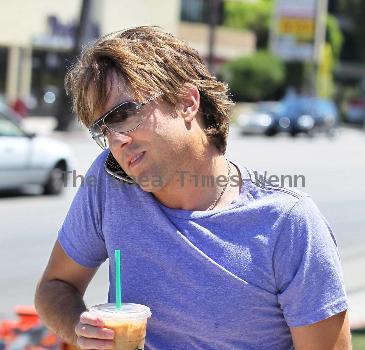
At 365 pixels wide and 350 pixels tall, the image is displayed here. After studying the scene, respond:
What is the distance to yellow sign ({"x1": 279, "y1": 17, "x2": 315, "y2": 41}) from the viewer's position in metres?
54.3

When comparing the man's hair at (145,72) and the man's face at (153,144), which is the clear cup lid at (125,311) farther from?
the man's hair at (145,72)

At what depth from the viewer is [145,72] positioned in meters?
2.23

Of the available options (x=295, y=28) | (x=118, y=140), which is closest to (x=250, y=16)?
(x=295, y=28)

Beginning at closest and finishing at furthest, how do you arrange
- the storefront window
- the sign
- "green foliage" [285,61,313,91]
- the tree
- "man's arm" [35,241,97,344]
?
"man's arm" [35,241,97,344], the storefront window, the sign, "green foliage" [285,61,313,91], the tree

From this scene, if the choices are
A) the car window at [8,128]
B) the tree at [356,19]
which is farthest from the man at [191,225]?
the tree at [356,19]

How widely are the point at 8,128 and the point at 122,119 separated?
→ 12.3 meters

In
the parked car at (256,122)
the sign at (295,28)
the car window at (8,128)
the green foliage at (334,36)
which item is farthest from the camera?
the green foliage at (334,36)

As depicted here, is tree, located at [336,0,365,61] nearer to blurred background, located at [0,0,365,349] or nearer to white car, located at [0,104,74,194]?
blurred background, located at [0,0,365,349]

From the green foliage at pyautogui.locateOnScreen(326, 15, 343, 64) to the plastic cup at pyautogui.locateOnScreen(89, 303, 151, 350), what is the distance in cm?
7408

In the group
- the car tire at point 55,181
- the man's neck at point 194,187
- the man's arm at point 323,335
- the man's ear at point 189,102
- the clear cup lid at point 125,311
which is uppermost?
the man's ear at point 189,102

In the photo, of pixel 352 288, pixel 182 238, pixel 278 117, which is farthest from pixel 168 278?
pixel 278 117

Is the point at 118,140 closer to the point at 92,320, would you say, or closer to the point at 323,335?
the point at 92,320

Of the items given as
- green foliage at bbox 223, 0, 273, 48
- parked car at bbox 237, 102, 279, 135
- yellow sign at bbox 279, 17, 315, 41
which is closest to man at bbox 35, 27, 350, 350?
parked car at bbox 237, 102, 279, 135

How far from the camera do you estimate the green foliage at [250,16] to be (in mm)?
75312
